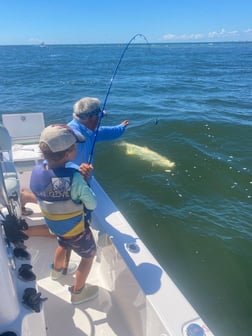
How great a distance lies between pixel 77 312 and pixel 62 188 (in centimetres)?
154

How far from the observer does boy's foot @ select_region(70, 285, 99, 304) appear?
3379mm

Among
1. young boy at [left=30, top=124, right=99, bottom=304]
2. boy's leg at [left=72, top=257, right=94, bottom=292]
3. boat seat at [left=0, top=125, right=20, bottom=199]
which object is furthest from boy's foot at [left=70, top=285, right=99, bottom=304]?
boat seat at [left=0, top=125, right=20, bottom=199]

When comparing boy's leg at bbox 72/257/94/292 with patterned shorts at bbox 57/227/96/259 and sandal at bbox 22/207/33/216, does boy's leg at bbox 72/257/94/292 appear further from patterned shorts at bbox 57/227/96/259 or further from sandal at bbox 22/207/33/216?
sandal at bbox 22/207/33/216

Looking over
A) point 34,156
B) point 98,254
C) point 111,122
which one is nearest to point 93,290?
point 98,254

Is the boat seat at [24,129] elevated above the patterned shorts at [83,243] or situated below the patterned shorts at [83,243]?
above

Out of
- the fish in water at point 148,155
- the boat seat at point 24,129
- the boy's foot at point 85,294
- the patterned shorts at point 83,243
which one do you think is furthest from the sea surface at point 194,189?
the patterned shorts at point 83,243

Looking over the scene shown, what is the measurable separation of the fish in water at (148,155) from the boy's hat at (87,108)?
19.4ft

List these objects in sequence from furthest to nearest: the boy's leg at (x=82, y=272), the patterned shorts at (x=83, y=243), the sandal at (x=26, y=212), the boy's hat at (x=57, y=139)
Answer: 1. the sandal at (x=26, y=212)
2. the boy's leg at (x=82, y=272)
3. the patterned shorts at (x=83, y=243)
4. the boy's hat at (x=57, y=139)

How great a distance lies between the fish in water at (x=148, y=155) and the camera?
31.7ft

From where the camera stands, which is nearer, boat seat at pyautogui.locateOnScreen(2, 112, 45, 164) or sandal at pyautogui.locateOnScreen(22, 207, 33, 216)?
sandal at pyautogui.locateOnScreen(22, 207, 33, 216)

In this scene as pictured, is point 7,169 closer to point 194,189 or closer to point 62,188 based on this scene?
point 62,188

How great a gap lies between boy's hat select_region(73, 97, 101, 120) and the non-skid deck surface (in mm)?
1940

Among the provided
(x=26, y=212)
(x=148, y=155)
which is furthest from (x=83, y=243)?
(x=148, y=155)

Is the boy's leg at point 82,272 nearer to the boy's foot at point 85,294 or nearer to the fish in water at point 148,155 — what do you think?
the boy's foot at point 85,294
